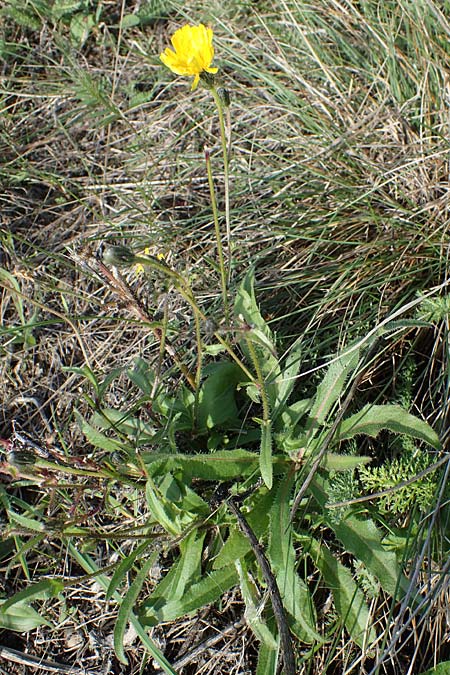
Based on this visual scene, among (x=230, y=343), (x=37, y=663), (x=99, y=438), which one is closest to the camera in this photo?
(x=230, y=343)

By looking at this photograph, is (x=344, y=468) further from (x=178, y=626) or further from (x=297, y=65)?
(x=297, y=65)

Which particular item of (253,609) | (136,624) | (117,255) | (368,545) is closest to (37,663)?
(136,624)

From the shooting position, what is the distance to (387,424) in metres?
1.60

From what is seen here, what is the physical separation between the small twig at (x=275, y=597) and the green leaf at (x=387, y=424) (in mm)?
335

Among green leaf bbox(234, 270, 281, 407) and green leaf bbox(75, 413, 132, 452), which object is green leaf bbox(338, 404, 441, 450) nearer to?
green leaf bbox(234, 270, 281, 407)

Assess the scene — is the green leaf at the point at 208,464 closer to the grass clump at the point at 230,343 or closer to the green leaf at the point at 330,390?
the grass clump at the point at 230,343

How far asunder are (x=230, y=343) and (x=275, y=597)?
0.62m

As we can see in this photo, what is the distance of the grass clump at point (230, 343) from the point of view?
5.21 feet

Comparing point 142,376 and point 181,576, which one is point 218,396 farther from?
point 181,576

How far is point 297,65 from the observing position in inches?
93.5

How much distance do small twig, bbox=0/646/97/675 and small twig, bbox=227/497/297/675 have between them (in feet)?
2.32

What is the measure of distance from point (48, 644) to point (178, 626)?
0.42 meters

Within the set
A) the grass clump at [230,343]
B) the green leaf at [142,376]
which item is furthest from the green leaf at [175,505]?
the green leaf at [142,376]

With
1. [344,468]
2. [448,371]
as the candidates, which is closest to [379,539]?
[344,468]
